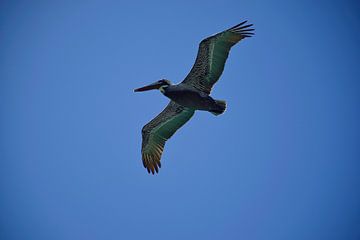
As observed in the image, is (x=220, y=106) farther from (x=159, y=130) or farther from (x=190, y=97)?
(x=159, y=130)

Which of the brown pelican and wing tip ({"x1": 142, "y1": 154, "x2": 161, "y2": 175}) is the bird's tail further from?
wing tip ({"x1": 142, "y1": 154, "x2": 161, "y2": 175})

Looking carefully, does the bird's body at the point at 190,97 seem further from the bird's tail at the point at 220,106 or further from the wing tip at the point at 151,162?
the wing tip at the point at 151,162

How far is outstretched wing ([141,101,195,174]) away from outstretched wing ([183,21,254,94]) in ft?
3.99

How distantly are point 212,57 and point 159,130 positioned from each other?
3012mm

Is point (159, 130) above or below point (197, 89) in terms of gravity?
below

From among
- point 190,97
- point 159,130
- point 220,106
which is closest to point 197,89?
point 190,97

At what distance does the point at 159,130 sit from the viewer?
44.0ft

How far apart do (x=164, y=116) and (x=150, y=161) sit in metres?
1.48

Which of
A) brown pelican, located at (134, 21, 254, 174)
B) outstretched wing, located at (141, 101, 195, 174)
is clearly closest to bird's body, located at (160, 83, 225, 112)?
brown pelican, located at (134, 21, 254, 174)

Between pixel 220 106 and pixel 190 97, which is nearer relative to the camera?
pixel 190 97

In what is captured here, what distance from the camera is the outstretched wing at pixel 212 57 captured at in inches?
455
